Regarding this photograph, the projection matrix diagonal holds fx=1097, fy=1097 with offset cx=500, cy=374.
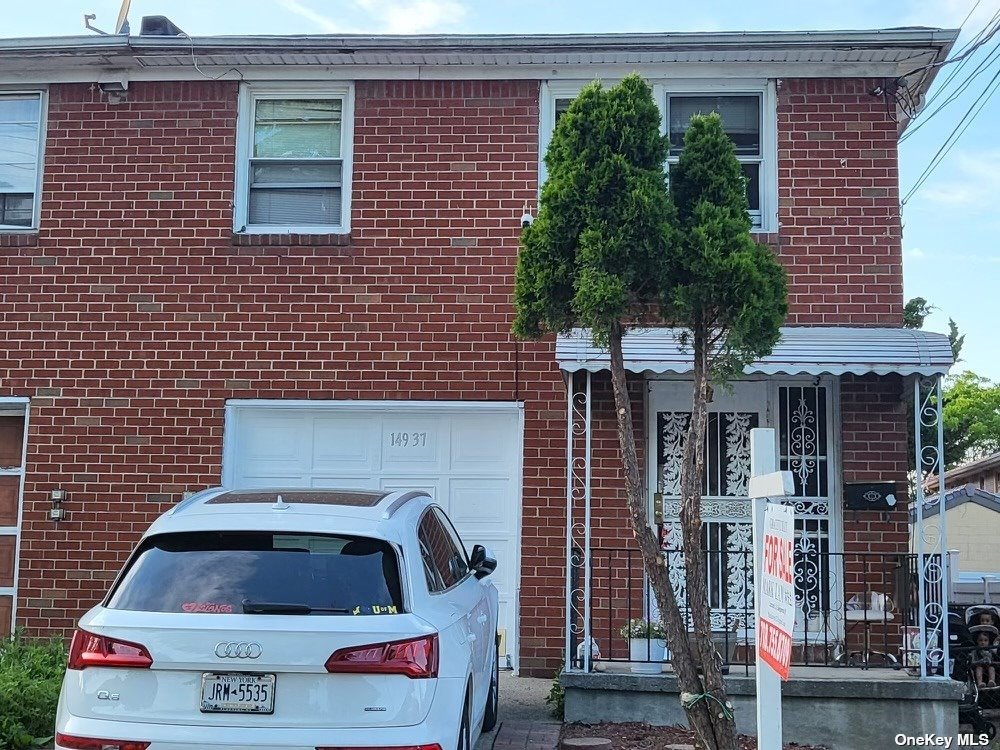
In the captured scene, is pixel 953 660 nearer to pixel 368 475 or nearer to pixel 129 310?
pixel 368 475

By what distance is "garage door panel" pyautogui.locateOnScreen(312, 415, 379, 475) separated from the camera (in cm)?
978

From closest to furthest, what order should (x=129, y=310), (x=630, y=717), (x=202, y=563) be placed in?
(x=202, y=563) → (x=630, y=717) → (x=129, y=310)

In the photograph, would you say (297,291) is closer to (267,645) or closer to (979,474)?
(267,645)

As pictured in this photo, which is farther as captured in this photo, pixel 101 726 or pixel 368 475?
pixel 368 475

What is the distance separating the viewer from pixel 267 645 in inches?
185

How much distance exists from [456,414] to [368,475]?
3.13 feet

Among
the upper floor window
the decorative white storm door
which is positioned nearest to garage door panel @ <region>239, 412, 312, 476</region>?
the upper floor window

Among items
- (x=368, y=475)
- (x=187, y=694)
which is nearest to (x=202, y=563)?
(x=187, y=694)

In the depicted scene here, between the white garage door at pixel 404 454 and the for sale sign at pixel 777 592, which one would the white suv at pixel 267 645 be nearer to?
the for sale sign at pixel 777 592

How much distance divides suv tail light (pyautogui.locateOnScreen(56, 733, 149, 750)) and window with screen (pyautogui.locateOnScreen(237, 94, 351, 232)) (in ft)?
20.0

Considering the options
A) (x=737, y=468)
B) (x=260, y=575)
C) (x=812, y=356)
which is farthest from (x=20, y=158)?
(x=812, y=356)

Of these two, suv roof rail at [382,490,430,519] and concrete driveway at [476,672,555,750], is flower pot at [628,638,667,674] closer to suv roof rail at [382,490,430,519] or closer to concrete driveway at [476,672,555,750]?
concrete driveway at [476,672,555,750]

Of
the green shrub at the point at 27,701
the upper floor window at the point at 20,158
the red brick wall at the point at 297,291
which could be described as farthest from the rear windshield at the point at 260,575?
the upper floor window at the point at 20,158

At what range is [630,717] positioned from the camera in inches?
302
